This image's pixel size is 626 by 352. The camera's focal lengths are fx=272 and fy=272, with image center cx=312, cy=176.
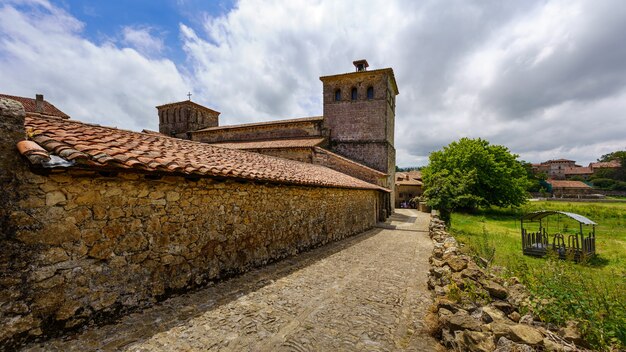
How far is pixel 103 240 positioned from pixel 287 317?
3156mm

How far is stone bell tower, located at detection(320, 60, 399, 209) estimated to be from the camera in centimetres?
2231

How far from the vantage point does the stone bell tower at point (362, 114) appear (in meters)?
22.3

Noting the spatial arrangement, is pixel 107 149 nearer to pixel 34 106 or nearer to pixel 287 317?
pixel 287 317

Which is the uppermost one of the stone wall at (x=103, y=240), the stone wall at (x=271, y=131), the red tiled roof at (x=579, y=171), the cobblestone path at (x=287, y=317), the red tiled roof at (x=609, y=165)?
the red tiled roof at (x=609, y=165)

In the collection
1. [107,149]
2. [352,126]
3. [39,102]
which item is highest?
[39,102]

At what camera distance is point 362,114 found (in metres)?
22.8

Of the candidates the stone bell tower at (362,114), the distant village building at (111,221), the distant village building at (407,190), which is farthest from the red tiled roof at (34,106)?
the distant village building at (407,190)

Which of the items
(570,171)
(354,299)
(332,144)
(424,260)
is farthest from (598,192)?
(354,299)

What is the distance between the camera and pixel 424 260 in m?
8.55

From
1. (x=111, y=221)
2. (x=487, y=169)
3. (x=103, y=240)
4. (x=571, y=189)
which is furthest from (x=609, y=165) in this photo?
(x=103, y=240)

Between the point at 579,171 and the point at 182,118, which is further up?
the point at 182,118

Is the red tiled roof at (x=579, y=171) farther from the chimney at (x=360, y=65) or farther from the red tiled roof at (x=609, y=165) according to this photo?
the chimney at (x=360, y=65)

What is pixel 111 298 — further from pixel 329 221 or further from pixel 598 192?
pixel 598 192

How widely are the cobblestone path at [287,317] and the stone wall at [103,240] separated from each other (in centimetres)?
34
